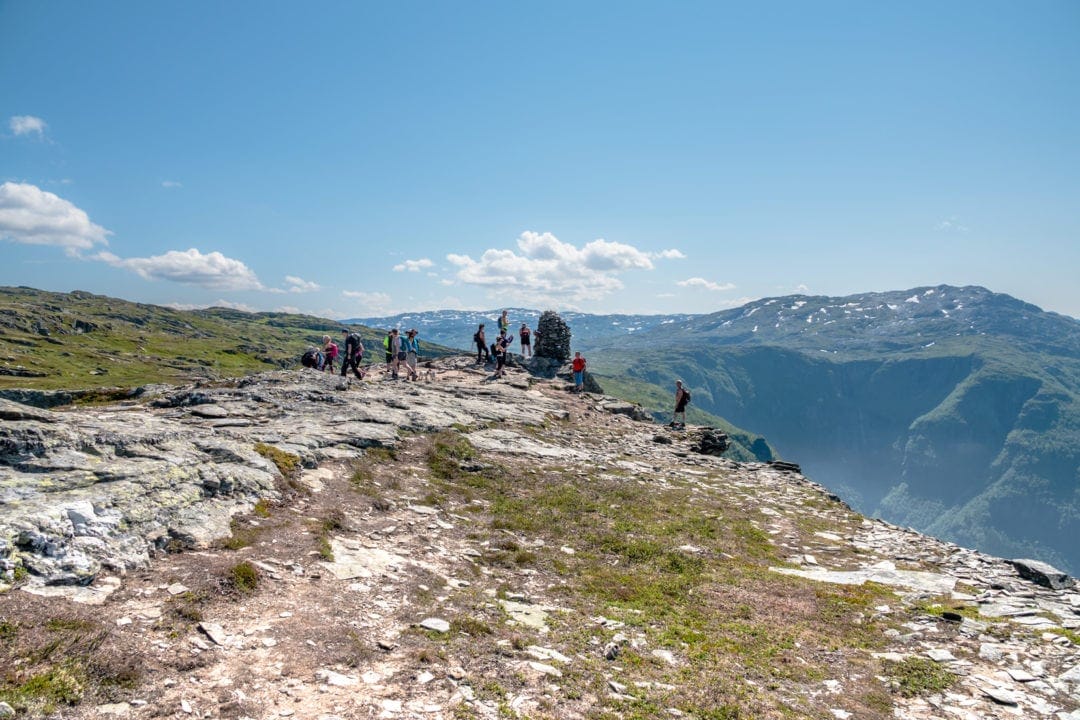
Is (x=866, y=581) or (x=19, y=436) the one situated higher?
(x=19, y=436)

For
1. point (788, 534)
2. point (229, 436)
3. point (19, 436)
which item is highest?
point (19, 436)

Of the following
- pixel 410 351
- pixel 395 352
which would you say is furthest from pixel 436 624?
pixel 395 352

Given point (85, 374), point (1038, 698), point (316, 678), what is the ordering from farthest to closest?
point (85, 374)
point (1038, 698)
point (316, 678)

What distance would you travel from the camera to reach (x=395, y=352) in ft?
134


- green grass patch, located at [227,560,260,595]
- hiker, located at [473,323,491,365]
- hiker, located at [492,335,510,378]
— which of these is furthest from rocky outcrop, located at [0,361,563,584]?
hiker, located at [473,323,491,365]

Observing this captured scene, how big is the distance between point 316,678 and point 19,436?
9458mm

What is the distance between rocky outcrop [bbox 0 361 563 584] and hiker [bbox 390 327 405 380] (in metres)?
15.6

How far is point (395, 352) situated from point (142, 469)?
28.8 metres

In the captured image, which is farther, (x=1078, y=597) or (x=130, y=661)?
(x=1078, y=597)

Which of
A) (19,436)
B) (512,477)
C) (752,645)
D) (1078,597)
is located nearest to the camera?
(752,645)

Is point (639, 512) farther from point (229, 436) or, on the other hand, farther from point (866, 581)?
point (229, 436)

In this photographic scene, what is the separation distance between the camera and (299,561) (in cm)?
1127

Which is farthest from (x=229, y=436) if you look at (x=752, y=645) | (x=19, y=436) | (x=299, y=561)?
(x=752, y=645)

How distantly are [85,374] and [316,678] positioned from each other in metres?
215
